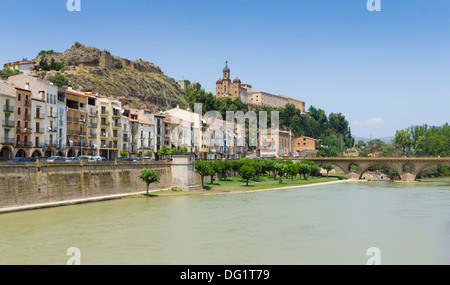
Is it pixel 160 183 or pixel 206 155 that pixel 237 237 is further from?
pixel 206 155

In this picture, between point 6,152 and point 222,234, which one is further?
point 6,152

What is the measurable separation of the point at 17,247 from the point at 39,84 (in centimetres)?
3951

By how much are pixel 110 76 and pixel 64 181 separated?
3493 inches

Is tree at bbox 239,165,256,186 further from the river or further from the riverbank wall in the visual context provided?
the river

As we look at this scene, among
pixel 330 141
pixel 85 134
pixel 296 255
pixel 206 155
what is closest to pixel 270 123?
pixel 330 141

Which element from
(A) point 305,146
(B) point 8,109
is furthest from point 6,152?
(A) point 305,146

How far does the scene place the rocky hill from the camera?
384 ft

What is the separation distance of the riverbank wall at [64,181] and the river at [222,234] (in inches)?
86.8

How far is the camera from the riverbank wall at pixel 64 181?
3934cm

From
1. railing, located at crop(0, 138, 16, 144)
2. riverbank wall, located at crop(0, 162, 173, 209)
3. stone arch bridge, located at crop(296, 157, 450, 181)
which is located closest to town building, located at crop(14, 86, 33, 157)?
railing, located at crop(0, 138, 16, 144)

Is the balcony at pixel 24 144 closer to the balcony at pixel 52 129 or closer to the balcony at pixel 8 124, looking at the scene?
the balcony at pixel 8 124

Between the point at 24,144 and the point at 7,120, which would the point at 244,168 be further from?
the point at 7,120

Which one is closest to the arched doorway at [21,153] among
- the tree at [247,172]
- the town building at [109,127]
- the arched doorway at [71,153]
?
the arched doorway at [71,153]

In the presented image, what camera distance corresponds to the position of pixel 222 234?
3172 centimetres
